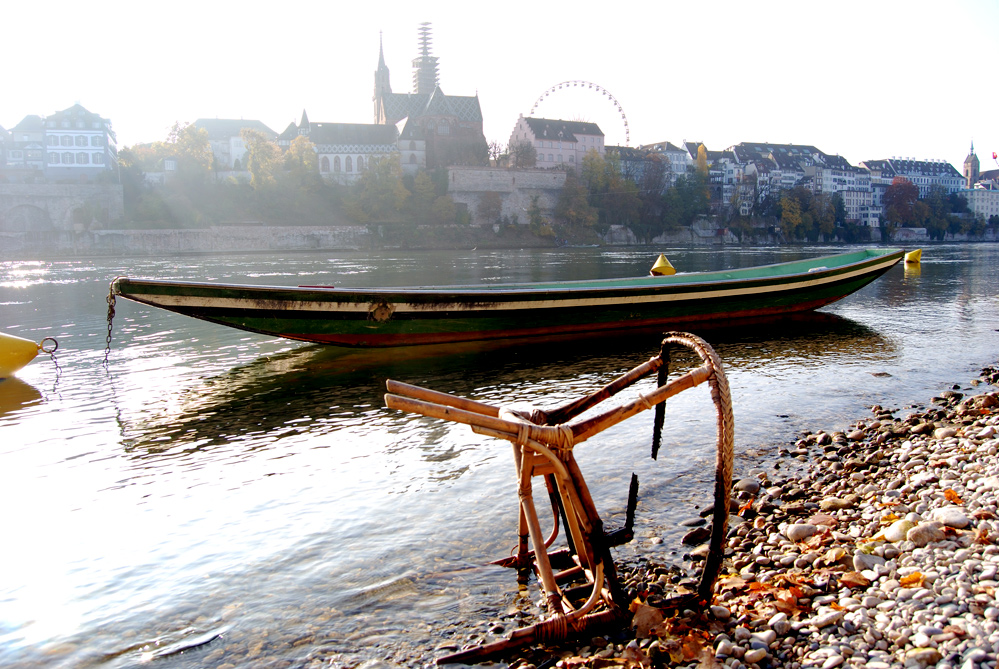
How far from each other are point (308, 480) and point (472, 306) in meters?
6.55

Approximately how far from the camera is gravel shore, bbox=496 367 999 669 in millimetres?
2885

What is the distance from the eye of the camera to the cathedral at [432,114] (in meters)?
85.8

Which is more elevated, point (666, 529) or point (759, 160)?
point (759, 160)

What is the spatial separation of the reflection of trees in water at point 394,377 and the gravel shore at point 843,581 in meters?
3.34

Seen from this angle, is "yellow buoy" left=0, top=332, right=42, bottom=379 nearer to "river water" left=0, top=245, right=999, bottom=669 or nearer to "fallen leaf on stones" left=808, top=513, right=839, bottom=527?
"river water" left=0, top=245, right=999, bottom=669

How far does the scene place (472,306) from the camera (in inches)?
492

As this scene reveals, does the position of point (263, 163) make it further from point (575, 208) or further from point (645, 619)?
point (645, 619)

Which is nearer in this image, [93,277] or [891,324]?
[891,324]

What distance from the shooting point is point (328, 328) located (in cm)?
1154

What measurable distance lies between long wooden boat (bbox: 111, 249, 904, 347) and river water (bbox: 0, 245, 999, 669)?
0.55 m

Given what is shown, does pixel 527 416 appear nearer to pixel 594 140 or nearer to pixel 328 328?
pixel 328 328

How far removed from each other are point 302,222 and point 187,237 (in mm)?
13256

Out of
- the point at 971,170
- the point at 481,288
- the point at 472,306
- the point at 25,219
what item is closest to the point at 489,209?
the point at 25,219

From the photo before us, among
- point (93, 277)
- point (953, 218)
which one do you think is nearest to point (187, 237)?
point (93, 277)
